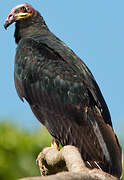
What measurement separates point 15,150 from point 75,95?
620cm

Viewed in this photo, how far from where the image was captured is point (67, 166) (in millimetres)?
4551

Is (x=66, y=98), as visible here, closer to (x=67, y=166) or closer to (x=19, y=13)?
(x=19, y=13)

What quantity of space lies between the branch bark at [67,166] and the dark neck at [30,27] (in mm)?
2433

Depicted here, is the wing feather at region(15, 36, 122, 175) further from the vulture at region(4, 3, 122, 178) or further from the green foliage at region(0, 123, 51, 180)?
the green foliage at region(0, 123, 51, 180)

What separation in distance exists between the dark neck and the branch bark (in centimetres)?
243

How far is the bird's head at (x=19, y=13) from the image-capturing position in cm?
763

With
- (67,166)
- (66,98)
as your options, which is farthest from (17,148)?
(67,166)

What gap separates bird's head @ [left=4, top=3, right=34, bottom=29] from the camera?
25.0 ft

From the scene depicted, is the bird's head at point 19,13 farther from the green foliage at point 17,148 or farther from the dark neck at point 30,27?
the green foliage at point 17,148

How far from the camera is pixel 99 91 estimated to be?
22.0 ft

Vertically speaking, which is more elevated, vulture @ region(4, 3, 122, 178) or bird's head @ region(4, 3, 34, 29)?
bird's head @ region(4, 3, 34, 29)

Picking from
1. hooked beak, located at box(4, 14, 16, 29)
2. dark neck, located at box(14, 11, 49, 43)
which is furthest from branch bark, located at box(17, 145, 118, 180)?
hooked beak, located at box(4, 14, 16, 29)

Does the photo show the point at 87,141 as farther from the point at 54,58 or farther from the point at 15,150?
the point at 15,150

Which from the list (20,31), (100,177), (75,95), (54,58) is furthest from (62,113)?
(100,177)
